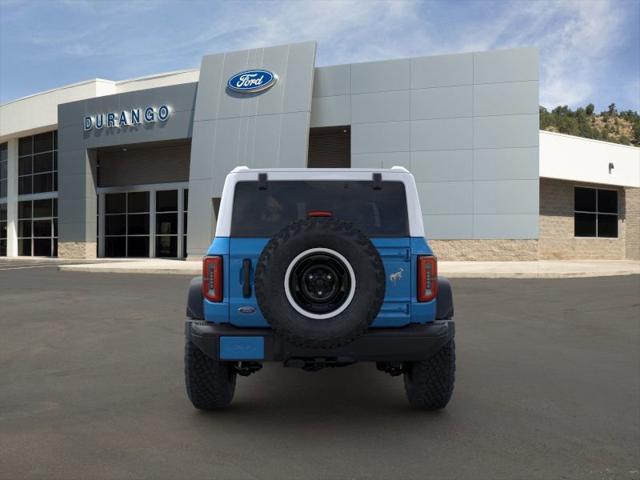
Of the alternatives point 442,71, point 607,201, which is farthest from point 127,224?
point 607,201

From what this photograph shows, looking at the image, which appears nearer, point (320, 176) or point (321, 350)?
point (321, 350)

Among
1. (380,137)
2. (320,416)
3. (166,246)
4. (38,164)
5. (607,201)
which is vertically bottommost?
(320,416)

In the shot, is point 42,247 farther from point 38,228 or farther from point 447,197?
point 447,197

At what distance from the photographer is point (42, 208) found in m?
41.5

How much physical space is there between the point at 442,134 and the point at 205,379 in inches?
966

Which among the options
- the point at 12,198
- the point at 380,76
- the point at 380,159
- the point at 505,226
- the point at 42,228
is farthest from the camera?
the point at 12,198

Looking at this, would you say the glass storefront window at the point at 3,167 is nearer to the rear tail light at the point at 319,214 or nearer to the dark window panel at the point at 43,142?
the dark window panel at the point at 43,142

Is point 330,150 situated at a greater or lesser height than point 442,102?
lesser

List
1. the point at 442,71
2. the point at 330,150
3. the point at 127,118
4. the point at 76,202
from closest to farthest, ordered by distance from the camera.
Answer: the point at 442,71
the point at 330,150
the point at 127,118
the point at 76,202

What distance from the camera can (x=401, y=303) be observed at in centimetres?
424

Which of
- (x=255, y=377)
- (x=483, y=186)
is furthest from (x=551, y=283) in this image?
(x=255, y=377)

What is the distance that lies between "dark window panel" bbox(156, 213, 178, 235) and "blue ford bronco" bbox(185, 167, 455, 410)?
32421mm

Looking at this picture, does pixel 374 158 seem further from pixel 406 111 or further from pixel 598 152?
pixel 598 152

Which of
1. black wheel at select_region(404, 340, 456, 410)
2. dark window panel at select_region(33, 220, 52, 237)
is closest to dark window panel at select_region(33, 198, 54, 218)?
dark window panel at select_region(33, 220, 52, 237)
